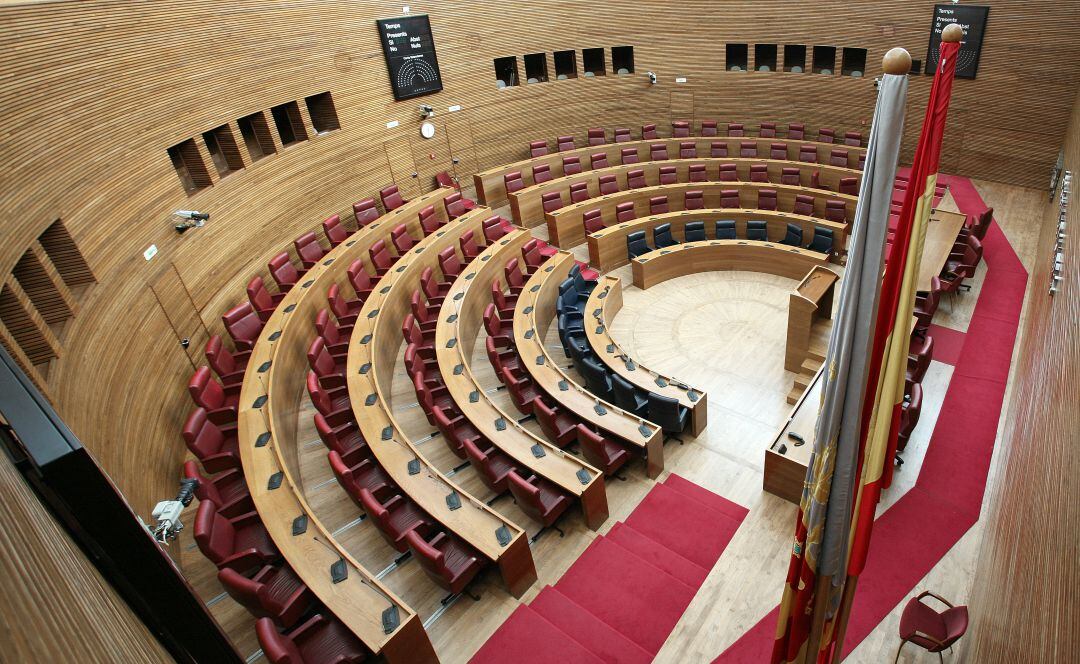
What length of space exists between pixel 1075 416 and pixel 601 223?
9.15m

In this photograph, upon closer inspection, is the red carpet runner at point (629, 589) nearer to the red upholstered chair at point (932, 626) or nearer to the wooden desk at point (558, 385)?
the wooden desk at point (558, 385)

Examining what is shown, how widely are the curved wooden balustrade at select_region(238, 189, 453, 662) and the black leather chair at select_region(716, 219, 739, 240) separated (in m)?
6.09

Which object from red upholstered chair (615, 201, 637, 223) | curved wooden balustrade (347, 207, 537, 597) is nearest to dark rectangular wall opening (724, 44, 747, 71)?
red upholstered chair (615, 201, 637, 223)

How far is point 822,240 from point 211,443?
29.7ft

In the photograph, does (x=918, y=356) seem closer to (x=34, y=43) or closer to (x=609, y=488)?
(x=609, y=488)

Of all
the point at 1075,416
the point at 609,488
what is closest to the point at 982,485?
the point at 609,488

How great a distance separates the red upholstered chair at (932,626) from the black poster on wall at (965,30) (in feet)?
33.9

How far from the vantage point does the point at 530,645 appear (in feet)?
14.5

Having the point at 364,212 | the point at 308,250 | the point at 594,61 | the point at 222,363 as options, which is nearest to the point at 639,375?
the point at 222,363

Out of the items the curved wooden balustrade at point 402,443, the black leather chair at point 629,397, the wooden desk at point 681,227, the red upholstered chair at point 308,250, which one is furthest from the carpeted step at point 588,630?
the wooden desk at point 681,227

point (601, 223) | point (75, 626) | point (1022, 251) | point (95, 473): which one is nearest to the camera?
point (75, 626)

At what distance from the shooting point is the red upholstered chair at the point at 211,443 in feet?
18.9

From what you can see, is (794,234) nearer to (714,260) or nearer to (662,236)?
(714,260)

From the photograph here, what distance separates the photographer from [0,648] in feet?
2.64
